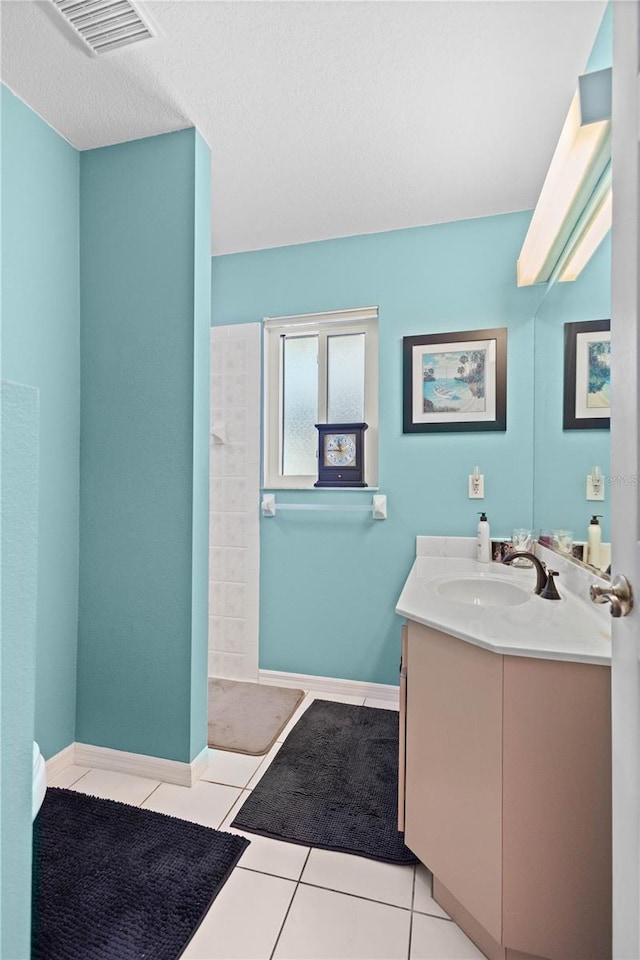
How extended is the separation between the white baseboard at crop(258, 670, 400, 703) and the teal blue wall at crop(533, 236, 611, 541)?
119cm

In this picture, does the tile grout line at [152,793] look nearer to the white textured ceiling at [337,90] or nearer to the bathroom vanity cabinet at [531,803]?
the bathroom vanity cabinet at [531,803]

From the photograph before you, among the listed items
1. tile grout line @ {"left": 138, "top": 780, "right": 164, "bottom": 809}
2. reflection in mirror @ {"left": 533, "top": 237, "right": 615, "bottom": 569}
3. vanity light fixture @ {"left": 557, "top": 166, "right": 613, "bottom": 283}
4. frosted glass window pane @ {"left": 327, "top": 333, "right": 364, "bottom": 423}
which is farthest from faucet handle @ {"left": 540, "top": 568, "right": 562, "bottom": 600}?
tile grout line @ {"left": 138, "top": 780, "right": 164, "bottom": 809}

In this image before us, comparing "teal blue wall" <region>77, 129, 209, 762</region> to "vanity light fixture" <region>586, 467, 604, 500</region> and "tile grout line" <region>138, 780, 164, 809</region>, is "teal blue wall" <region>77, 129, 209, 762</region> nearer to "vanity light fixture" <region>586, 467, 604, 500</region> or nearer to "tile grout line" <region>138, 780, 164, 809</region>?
"tile grout line" <region>138, 780, 164, 809</region>

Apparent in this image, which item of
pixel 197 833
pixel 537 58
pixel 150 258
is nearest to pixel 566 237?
pixel 537 58

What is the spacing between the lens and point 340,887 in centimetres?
137

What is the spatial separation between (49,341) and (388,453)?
1.65 meters

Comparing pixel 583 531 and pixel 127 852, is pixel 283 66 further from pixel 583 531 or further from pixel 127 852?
pixel 127 852

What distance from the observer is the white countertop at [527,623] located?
106 centimetres

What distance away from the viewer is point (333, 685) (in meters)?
Answer: 2.58

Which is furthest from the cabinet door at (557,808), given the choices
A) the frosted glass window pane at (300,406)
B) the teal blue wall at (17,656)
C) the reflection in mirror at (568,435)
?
the frosted glass window pane at (300,406)

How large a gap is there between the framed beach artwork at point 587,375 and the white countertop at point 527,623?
523 millimetres

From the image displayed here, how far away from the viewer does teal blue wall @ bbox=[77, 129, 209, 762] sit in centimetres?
185

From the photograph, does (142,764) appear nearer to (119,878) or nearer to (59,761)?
(59,761)

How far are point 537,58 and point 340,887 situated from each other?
2670 millimetres
